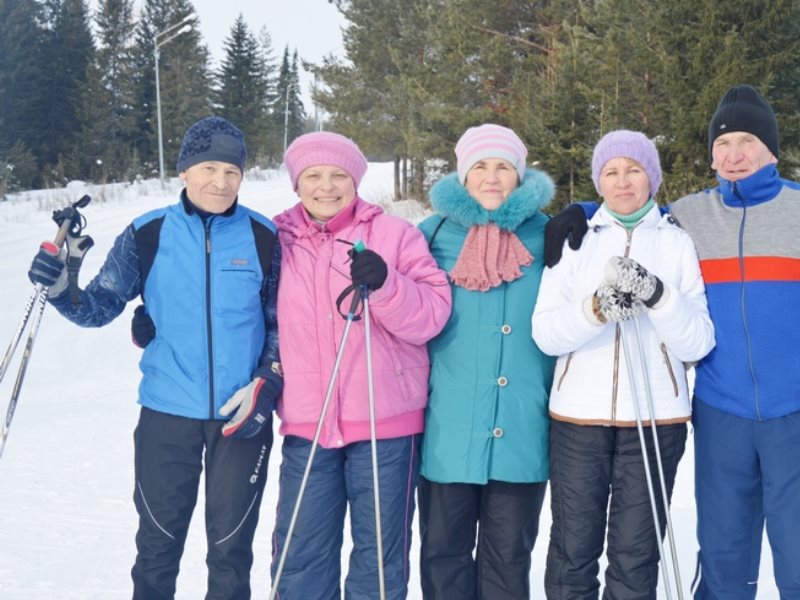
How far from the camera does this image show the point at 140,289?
2723 millimetres

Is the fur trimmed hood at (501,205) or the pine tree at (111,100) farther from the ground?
the pine tree at (111,100)

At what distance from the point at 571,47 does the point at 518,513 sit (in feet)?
33.1

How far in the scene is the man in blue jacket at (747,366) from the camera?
8.34 feet

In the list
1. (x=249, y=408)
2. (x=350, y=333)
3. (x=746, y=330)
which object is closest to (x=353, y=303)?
(x=350, y=333)

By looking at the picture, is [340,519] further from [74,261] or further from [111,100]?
[111,100]

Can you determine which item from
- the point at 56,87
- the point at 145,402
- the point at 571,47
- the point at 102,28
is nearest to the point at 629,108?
the point at 571,47

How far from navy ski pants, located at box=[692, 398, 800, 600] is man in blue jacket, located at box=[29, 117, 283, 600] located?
156 centimetres

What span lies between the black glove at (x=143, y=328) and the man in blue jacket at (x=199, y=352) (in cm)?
2

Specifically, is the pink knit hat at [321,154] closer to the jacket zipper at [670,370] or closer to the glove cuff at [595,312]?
the glove cuff at [595,312]

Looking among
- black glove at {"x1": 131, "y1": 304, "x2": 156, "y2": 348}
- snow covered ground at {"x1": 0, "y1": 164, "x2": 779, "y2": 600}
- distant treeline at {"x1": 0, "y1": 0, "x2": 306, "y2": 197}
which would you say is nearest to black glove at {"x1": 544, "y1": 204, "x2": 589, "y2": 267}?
black glove at {"x1": 131, "y1": 304, "x2": 156, "y2": 348}

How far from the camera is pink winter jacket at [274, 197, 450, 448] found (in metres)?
2.59

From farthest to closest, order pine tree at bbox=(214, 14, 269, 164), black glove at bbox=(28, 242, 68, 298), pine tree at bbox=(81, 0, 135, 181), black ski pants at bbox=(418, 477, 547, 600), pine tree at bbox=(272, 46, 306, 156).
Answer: pine tree at bbox=(272, 46, 306, 156) → pine tree at bbox=(214, 14, 269, 164) → pine tree at bbox=(81, 0, 135, 181) → black ski pants at bbox=(418, 477, 547, 600) → black glove at bbox=(28, 242, 68, 298)

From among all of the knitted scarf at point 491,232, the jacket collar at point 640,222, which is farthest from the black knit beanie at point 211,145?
the jacket collar at point 640,222

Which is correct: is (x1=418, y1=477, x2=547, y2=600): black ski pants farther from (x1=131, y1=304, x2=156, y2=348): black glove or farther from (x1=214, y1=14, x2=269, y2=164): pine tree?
(x1=214, y1=14, x2=269, y2=164): pine tree
